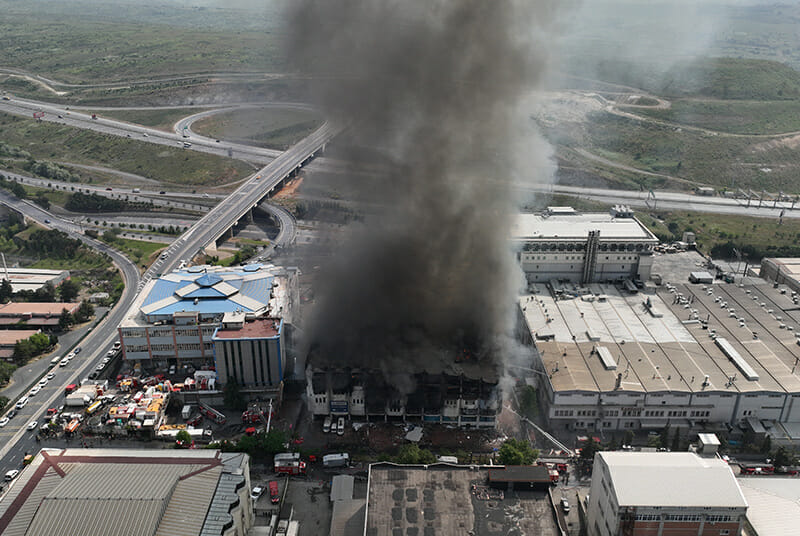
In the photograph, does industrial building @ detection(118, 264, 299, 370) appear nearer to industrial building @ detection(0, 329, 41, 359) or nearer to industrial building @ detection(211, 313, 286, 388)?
industrial building @ detection(211, 313, 286, 388)

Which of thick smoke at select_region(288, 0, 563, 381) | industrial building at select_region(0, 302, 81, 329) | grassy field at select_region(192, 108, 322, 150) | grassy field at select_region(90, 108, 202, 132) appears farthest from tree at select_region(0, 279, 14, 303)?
grassy field at select_region(90, 108, 202, 132)

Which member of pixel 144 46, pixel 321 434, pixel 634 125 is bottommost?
pixel 321 434

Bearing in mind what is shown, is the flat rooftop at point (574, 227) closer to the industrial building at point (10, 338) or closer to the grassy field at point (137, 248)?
the grassy field at point (137, 248)

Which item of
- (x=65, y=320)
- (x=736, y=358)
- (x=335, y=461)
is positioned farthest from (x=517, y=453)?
(x=65, y=320)

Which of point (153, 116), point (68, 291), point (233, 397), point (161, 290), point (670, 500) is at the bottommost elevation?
point (233, 397)

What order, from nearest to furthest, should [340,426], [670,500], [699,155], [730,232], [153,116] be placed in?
[670,500] → [340,426] → [730,232] → [699,155] → [153,116]

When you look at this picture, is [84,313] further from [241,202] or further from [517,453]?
[517,453]

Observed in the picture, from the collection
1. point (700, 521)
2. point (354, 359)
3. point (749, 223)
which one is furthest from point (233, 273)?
point (749, 223)

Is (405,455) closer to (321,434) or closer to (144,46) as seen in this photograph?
(321,434)

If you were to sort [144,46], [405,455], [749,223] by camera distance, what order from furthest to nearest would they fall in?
1. [144,46]
2. [749,223]
3. [405,455]
